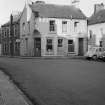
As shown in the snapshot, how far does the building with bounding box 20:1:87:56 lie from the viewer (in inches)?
1661

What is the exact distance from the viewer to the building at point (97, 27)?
44.5m

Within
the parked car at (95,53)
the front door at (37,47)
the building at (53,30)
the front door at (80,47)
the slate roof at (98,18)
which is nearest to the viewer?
the parked car at (95,53)

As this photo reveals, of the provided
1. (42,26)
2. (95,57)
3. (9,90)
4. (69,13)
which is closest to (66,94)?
(9,90)

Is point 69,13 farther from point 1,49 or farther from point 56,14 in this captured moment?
point 1,49

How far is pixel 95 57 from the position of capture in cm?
3259

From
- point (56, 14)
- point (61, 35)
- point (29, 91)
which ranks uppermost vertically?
point (56, 14)

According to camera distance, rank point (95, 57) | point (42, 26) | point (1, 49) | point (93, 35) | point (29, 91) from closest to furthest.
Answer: point (29, 91) < point (95, 57) < point (42, 26) < point (93, 35) < point (1, 49)

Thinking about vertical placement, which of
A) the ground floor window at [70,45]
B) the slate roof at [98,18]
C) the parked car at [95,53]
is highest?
the slate roof at [98,18]

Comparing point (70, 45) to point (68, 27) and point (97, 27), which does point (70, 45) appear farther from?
point (97, 27)

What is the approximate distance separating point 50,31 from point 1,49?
65.0ft

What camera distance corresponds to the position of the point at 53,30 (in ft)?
140

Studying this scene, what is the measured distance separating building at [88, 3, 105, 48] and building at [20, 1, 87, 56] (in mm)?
2348

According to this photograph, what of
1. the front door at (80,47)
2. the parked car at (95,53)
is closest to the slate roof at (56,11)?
the front door at (80,47)

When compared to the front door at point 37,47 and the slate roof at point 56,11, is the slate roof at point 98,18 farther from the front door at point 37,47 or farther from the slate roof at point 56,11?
the front door at point 37,47
